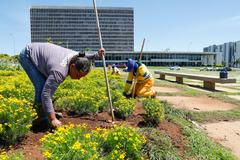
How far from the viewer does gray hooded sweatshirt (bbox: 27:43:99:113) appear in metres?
3.84

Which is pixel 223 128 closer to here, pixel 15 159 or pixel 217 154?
pixel 217 154

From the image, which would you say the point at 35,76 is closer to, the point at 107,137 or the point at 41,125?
the point at 41,125

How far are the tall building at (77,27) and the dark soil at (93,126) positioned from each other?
73343 millimetres

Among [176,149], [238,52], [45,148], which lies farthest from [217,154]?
[238,52]

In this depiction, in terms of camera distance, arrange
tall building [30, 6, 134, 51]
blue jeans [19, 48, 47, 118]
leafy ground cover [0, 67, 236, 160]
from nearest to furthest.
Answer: leafy ground cover [0, 67, 236, 160] → blue jeans [19, 48, 47, 118] → tall building [30, 6, 134, 51]

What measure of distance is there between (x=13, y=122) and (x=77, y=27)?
9040cm

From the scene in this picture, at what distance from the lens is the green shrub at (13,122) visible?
12.4 ft

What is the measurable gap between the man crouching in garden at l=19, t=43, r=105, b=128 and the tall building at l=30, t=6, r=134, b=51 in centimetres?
7450

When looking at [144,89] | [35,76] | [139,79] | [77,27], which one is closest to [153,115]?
[35,76]

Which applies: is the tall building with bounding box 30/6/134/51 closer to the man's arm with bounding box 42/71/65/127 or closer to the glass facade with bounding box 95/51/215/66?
the glass facade with bounding box 95/51/215/66

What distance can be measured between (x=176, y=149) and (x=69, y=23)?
299 feet

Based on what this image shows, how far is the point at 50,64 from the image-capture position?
4.10 meters

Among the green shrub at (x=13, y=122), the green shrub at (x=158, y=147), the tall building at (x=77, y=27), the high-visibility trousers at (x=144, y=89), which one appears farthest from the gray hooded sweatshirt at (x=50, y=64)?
the tall building at (x=77, y=27)

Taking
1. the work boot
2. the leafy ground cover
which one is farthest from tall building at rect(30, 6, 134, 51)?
the work boot
